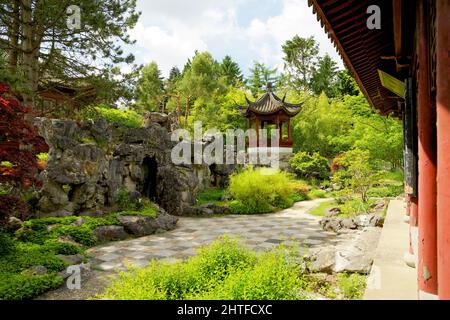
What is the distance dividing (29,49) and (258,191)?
10442 millimetres

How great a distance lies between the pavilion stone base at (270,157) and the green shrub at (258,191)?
621 centimetres

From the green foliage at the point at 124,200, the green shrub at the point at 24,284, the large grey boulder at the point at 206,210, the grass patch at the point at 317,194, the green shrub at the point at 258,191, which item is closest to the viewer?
the green shrub at the point at 24,284

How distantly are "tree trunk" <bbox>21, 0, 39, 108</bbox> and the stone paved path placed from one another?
5.55 meters

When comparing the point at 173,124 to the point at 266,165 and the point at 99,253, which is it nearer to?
the point at 266,165

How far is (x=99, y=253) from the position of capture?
7402 mm

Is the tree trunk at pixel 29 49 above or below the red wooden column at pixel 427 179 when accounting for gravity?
above

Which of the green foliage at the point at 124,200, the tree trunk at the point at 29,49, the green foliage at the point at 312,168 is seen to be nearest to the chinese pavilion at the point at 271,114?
the green foliage at the point at 312,168

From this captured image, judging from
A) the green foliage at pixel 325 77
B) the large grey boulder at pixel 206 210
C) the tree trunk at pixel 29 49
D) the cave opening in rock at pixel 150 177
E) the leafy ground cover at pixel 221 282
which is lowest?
the large grey boulder at pixel 206 210

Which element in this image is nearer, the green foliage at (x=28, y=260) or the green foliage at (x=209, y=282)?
the green foliage at (x=209, y=282)

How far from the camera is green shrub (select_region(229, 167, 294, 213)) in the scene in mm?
14711

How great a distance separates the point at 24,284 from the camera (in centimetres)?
490

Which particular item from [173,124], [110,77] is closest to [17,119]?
[110,77]

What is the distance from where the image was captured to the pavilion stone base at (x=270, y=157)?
22297 mm

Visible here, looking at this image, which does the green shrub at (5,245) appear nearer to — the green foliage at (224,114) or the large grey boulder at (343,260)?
the large grey boulder at (343,260)
